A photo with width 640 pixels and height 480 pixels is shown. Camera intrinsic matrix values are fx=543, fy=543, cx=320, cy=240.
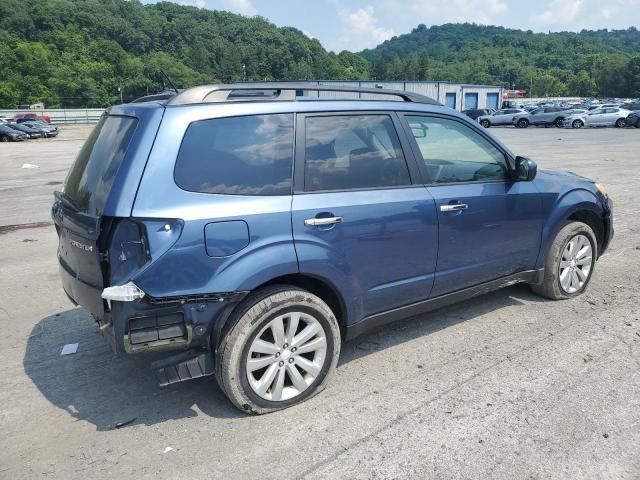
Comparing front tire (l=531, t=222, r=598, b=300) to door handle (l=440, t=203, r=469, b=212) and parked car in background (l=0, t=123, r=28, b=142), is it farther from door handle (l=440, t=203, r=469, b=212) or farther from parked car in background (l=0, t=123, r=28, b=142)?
parked car in background (l=0, t=123, r=28, b=142)

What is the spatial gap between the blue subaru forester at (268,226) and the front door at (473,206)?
0.02 m

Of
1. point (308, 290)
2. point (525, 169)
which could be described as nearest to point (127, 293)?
point (308, 290)

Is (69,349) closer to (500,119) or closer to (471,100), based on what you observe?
(500,119)

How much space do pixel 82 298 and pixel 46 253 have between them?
4.16m

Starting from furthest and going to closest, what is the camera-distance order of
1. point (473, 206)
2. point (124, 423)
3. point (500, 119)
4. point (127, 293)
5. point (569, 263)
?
point (500, 119) → point (569, 263) → point (473, 206) → point (124, 423) → point (127, 293)

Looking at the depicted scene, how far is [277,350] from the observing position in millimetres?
3209

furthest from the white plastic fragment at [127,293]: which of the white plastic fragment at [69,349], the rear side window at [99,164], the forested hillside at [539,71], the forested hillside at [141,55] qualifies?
the forested hillside at [539,71]

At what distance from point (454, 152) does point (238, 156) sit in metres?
1.92

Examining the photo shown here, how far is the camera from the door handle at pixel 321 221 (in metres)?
3.21

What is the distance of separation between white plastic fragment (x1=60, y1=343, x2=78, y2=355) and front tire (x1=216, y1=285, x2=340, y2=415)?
159 centimetres

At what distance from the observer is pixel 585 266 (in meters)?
5.03

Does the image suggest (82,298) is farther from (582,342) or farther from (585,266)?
(585,266)

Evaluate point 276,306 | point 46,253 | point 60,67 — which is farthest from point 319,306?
point 60,67

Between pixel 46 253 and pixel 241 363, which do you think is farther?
pixel 46 253
